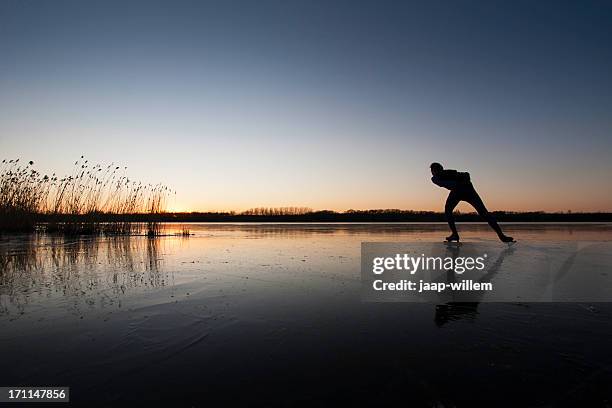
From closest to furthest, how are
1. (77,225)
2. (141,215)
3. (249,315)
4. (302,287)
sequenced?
(249,315) → (302,287) → (77,225) → (141,215)

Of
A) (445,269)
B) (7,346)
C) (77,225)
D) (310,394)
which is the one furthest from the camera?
(77,225)

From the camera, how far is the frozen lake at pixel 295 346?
1765mm

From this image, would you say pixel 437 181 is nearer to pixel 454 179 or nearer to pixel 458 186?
pixel 454 179

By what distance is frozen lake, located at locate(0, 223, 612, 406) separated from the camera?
1765 mm

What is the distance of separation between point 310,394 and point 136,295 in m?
3.05

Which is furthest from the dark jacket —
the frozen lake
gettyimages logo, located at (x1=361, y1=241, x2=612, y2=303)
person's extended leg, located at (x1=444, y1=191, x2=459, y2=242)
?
the frozen lake

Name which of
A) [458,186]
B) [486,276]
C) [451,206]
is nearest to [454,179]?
[458,186]

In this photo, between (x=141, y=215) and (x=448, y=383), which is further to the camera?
(x=141, y=215)

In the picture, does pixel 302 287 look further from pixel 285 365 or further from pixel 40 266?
pixel 40 266

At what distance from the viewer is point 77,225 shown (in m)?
16.3

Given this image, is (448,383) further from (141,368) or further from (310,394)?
(141,368)

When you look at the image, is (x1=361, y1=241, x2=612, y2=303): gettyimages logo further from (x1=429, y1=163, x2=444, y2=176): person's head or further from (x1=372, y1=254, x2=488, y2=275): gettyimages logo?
(x1=429, y1=163, x2=444, y2=176): person's head

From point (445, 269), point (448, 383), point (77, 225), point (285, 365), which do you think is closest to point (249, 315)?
point (285, 365)

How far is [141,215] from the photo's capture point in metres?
18.2
